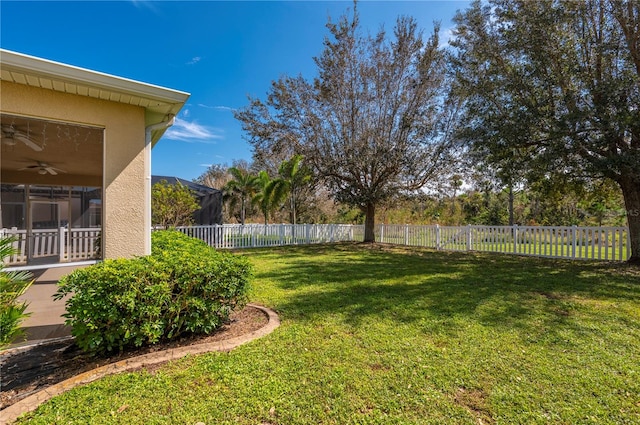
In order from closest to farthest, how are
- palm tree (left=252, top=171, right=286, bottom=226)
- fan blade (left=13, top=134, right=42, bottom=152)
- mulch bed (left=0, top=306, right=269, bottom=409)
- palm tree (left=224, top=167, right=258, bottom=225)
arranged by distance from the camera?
mulch bed (left=0, top=306, right=269, bottom=409) < fan blade (left=13, top=134, right=42, bottom=152) < palm tree (left=252, top=171, right=286, bottom=226) < palm tree (left=224, top=167, right=258, bottom=225)

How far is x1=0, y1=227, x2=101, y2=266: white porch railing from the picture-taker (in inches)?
344

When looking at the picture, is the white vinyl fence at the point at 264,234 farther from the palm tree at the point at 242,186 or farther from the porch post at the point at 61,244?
the palm tree at the point at 242,186

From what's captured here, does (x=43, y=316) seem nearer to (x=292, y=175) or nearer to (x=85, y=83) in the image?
(x=85, y=83)

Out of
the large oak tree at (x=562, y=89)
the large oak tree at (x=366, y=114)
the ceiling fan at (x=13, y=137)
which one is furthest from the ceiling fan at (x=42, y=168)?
the large oak tree at (x=562, y=89)

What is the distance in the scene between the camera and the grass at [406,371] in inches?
83.1

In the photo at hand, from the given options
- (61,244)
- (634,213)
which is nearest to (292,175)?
(61,244)

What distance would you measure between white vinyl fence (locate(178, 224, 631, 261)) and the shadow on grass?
2.64 ft

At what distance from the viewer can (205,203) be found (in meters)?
16.1

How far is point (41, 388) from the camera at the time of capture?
2.46 meters

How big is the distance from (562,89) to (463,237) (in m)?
5.94

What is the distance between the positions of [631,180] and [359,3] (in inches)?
459

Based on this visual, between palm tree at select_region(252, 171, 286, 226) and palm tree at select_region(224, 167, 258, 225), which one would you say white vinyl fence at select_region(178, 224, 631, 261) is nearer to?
palm tree at select_region(252, 171, 286, 226)

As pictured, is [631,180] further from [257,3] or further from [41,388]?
[41,388]

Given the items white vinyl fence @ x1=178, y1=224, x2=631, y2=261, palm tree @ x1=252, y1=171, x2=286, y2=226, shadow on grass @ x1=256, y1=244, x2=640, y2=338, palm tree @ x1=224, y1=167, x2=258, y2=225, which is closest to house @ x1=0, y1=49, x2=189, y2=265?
shadow on grass @ x1=256, y1=244, x2=640, y2=338
